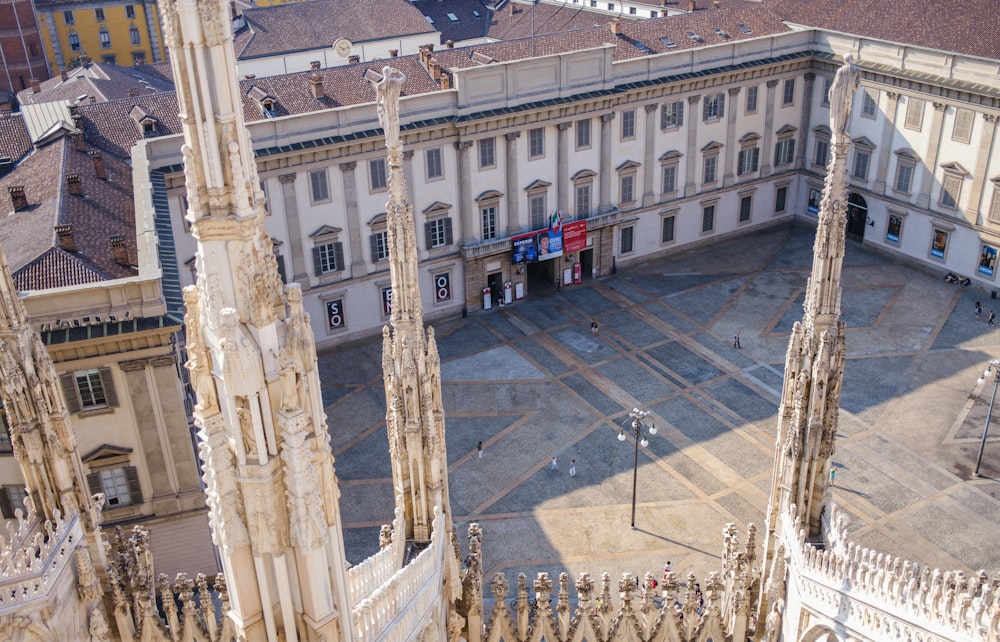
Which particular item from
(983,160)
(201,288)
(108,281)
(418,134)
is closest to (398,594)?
(201,288)

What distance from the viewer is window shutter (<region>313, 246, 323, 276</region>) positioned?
52500mm

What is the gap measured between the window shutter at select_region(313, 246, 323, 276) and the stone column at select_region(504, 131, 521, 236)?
40.4 feet

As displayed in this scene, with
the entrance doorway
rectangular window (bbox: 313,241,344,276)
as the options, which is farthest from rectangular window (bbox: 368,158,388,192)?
the entrance doorway

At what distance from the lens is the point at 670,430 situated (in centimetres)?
4488

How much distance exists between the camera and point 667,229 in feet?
212

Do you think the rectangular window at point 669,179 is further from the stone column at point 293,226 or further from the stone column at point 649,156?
the stone column at point 293,226

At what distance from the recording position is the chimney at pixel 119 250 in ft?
107

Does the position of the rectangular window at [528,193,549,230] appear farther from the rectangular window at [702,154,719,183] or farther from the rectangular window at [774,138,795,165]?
the rectangular window at [774,138,795,165]

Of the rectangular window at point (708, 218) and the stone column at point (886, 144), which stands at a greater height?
the stone column at point (886, 144)

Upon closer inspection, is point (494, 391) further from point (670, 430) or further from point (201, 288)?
point (201, 288)

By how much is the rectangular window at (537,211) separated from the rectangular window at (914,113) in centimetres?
2464

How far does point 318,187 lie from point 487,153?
35.1 feet

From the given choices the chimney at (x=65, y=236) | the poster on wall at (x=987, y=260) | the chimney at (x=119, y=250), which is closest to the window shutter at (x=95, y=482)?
the chimney at (x=119, y=250)

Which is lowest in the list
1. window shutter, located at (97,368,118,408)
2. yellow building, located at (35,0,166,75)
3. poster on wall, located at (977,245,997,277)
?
poster on wall, located at (977,245,997,277)
